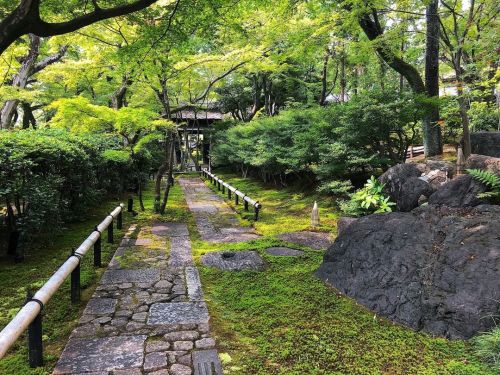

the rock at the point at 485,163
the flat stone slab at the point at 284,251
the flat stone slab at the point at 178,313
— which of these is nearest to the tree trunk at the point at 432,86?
the rock at the point at 485,163

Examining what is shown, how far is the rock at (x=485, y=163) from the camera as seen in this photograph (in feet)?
18.6

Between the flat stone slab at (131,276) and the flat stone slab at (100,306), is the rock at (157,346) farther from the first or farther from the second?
the flat stone slab at (131,276)

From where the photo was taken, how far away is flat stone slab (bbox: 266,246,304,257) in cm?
640

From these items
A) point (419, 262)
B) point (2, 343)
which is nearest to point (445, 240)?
point (419, 262)

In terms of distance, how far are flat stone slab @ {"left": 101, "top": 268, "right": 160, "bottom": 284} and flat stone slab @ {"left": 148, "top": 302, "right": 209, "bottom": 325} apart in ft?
3.00

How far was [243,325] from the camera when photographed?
155 inches

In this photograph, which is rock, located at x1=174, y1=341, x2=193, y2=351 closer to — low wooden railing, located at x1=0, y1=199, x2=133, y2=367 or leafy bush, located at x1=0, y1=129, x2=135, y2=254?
low wooden railing, located at x1=0, y1=199, x2=133, y2=367

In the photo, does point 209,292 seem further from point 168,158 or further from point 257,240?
point 168,158

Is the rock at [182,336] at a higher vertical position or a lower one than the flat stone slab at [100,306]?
lower

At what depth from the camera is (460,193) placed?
522 centimetres

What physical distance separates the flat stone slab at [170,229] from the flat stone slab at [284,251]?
235 centimetres

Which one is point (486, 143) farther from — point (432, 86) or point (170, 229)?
point (170, 229)

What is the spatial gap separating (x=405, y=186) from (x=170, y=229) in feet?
17.2

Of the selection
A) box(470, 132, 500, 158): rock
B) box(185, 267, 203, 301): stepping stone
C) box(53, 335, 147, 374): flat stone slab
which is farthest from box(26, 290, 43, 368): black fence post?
box(470, 132, 500, 158): rock
